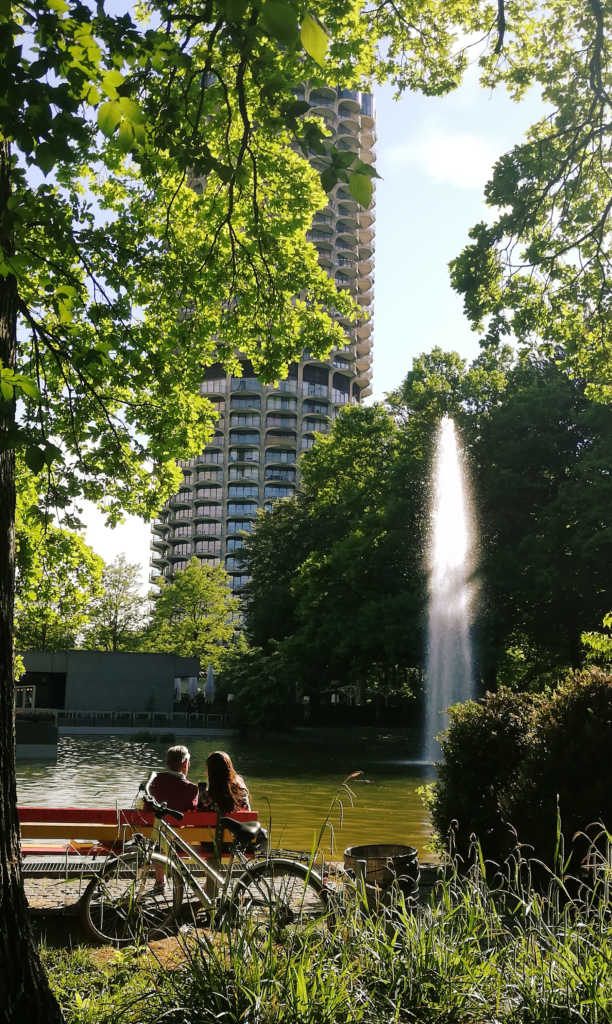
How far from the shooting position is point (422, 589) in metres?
37.0

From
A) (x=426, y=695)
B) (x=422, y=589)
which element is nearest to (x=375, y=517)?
(x=422, y=589)

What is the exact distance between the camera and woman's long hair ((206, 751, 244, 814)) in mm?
7961

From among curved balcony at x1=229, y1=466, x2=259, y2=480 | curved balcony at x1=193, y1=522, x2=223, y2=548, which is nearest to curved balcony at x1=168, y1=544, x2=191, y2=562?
curved balcony at x1=193, y1=522, x2=223, y2=548

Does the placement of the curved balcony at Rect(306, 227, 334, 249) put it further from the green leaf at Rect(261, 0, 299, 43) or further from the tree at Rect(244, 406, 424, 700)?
the green leaf at Rect(261, 0, 299, 43)

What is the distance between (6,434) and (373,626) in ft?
115

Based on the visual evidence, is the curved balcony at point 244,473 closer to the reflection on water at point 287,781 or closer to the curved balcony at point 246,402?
the curved balcony at point 246,402

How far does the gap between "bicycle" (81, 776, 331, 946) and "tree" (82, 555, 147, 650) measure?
65409 millimetres

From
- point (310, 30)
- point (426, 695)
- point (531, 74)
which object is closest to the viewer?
point (310, 30)

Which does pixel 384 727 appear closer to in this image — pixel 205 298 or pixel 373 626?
pixel 373 626

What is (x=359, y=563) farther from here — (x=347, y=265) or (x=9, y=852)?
(x=347, y=265)

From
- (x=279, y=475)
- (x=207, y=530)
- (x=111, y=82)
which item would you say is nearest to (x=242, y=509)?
(x=207, y=530)

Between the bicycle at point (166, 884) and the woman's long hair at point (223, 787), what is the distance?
93 centimetres

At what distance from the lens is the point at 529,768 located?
8.18m

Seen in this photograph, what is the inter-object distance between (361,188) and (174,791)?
663 centimetres
